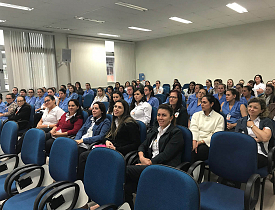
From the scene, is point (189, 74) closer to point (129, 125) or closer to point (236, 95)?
point (236, 95)

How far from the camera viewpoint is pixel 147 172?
1283mm

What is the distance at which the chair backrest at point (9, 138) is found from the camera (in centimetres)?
261

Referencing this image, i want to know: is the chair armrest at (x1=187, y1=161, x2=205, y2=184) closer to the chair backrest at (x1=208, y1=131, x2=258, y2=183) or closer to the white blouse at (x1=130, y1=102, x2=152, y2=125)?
the chair backrest at (x1=208, y1=131, x2=258, y2=183)

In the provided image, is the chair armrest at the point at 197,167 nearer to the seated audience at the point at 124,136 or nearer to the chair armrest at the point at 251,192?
the chair armrest at the point at 251,192

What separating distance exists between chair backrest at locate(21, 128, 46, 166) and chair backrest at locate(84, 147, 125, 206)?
831 millimetres

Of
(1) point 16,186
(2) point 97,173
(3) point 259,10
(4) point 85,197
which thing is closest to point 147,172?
(2) point 97,173

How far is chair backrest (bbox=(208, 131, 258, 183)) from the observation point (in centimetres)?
180

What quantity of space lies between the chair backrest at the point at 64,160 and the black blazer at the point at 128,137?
0.74 m

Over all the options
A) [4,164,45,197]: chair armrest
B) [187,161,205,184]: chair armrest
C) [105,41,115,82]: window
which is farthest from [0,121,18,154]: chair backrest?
[105,41,115,82]: window

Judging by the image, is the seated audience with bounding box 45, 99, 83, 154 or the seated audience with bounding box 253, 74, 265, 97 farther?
the seated audience with bounding box 253, 74, 265, 97

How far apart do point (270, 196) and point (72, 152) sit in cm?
232

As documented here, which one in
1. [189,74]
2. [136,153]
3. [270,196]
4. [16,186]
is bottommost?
[270,196]

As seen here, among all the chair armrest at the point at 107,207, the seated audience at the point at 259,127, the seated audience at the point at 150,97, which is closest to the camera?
the chair armrest at the point at 107,207

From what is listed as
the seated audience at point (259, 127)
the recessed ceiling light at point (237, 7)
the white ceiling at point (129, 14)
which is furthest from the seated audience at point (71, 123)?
the recessed ceiling light at point (237, 7)
